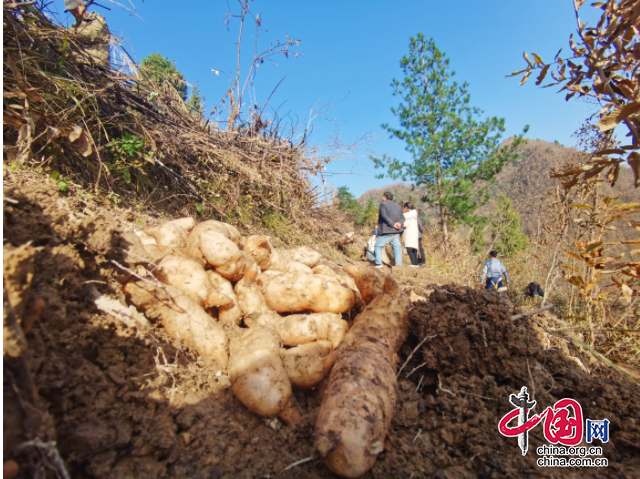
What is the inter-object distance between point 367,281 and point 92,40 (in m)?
4.11

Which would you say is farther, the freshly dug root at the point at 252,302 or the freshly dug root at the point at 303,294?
the freshly dug root at the point at 303,294

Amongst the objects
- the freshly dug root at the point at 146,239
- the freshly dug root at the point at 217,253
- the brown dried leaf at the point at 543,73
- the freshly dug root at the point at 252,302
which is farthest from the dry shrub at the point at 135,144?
the brown dried leaf at the point at 543,73

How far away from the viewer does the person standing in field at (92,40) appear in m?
3.22

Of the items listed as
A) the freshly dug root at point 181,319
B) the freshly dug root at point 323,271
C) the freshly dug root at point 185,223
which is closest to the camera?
the freshly dug root at point 181,319

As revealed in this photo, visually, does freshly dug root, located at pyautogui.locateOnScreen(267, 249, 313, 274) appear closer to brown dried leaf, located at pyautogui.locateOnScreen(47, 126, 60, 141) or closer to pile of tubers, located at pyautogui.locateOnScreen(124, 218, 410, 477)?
pile of tubers, located at pyautogui.locateOnScreen(124, 218, 410, 477)

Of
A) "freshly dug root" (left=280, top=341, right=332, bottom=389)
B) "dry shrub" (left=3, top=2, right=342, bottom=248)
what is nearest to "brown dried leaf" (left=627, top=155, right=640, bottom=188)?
"freshly dug root" (left=280, top=341, right=332, bottom=389)

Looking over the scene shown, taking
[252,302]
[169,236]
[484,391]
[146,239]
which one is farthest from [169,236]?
[484,391]

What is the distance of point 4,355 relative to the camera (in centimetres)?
105

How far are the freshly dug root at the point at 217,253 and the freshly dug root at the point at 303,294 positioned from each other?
1.23 ft

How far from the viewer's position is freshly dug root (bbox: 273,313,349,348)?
2.52m

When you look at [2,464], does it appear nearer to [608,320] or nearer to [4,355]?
[4,355]

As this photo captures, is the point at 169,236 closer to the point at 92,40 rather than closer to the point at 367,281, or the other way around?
the point at 367,281

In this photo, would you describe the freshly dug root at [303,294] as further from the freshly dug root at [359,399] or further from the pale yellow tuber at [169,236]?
the pale yellow tuber at [169,236]

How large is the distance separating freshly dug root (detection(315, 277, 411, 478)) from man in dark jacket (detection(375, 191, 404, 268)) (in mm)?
4545
